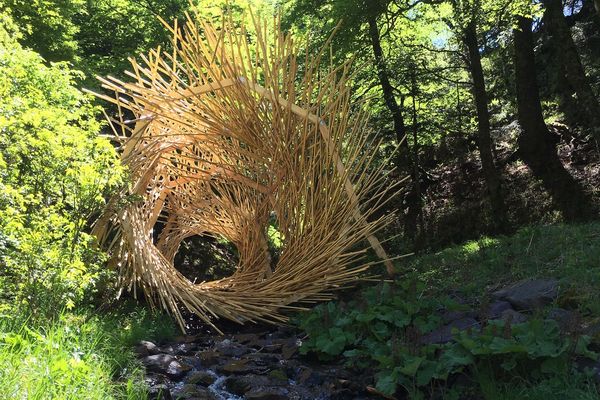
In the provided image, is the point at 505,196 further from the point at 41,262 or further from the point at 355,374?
the point at 41,262

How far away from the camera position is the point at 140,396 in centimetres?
291

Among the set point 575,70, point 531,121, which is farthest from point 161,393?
point 531,121

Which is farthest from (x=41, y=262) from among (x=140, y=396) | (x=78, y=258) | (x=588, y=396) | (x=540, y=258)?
(x=540, y=258)

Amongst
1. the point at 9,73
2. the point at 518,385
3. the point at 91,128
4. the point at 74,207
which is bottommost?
the point at 518,385

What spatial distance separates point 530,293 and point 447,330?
2.72ft

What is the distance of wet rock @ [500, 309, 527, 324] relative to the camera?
356 cm

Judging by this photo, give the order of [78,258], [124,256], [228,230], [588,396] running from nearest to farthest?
[588,396]
[78,258]
[124,256]
[228,230]

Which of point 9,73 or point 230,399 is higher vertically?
point 9,73

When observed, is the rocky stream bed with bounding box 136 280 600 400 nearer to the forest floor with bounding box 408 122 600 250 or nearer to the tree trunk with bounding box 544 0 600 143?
the tree trunk with bounding box 544 0 600 143

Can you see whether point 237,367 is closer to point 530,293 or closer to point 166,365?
point 166,365

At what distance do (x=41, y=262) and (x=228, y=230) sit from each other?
3387 mm

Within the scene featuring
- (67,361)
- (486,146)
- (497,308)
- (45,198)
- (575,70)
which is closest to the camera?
(67,361)

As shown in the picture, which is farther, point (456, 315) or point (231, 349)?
point (231, 349)

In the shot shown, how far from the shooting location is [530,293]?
416cm
